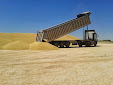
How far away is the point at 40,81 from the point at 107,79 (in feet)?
7.44

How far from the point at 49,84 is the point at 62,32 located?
53.3ft

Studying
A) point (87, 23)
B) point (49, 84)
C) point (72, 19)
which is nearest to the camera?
point (49, 84)

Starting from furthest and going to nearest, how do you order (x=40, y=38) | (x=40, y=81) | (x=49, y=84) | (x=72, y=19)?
(x=72, y=19) → (x=40, y=38) → (x=40, y=81) → (x=49, y=84)

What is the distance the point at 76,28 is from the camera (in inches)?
787

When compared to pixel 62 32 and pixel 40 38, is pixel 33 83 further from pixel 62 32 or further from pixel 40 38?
pixel 62 32

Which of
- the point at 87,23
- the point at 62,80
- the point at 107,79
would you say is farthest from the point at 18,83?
the point at 87,23

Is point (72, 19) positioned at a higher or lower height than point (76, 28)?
higher

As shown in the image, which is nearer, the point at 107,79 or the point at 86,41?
the point at 107,79

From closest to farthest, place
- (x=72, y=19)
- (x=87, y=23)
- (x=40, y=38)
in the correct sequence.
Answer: (x=40, y=38) → (x=72, y=19) → (x=87, y=23)

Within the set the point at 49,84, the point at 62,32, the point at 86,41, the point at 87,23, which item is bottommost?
the point at 49,84

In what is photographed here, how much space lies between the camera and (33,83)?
3.25 meters

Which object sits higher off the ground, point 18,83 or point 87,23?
point 87,23

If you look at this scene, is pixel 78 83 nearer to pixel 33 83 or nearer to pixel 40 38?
pixel 33 83

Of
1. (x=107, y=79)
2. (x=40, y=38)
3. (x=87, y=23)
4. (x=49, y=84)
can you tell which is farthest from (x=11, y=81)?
(x=87, y=23)
